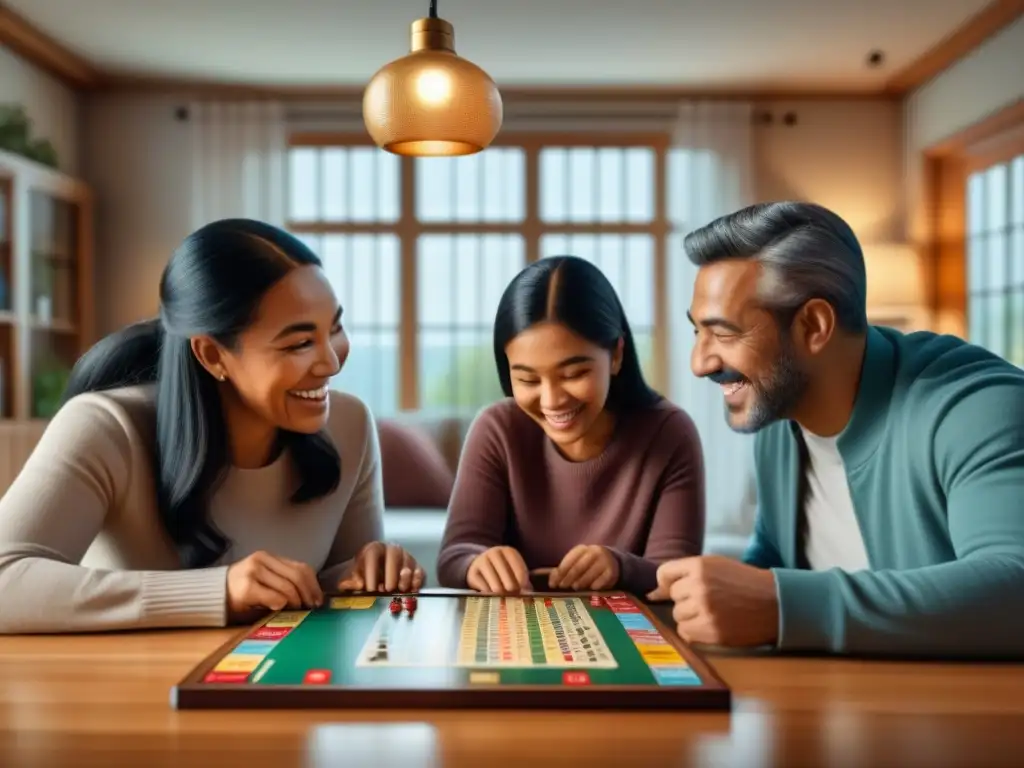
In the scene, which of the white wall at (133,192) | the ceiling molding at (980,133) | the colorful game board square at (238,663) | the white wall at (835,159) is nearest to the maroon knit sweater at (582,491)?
the colorful game board square at (238,663)

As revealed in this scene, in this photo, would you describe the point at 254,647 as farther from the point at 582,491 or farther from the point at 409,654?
the point at 582,491

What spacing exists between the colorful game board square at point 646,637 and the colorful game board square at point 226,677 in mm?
418

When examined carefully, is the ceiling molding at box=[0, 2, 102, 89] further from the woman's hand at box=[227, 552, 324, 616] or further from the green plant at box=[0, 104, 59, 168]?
the woman's hand at box=[227, 552, 324, 616]

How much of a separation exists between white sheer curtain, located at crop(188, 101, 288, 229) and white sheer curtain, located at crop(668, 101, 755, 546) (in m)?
2.45

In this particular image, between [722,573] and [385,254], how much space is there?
572cm

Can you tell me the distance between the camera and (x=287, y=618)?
4.25 ft

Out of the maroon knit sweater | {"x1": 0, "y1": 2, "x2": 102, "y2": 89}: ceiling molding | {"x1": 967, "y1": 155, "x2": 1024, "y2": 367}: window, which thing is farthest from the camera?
{"x1": 967, "y1": 155, "x2": 1024, "y2": 367}: window

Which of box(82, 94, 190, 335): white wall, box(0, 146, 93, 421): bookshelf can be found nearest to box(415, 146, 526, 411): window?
box(82, 94, 190, 335): white wall

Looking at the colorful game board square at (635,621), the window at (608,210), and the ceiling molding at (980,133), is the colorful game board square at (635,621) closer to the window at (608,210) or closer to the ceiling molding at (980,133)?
the ceiling molding at (980,133)

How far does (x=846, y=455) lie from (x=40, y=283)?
5.31 m

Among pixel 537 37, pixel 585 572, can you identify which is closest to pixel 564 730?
pixel 585 572

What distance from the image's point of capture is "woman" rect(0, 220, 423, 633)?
1.35 meters

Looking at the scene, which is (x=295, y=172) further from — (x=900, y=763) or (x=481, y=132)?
(x=900, y=763)

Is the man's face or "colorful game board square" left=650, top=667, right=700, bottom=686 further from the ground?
the man's face
